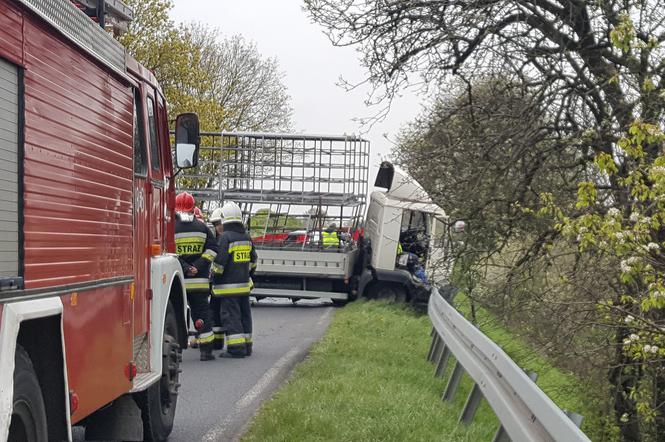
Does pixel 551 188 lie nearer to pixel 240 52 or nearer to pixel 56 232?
pixel 56 232

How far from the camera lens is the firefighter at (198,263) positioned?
12609mm

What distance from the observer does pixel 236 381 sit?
11125 mm

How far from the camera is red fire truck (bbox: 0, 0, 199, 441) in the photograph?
171 inches

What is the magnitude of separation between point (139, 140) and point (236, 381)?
4.49 m

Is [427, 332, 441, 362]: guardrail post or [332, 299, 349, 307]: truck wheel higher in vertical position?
[427, 332, 441, 362]: guardrail post

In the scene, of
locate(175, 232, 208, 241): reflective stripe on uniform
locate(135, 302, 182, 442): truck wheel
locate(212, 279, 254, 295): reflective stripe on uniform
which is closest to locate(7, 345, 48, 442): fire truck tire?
locate(135, 302, 182, 442): truck wheel

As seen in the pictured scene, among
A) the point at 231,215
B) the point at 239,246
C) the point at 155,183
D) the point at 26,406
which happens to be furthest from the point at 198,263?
the point at 26,406

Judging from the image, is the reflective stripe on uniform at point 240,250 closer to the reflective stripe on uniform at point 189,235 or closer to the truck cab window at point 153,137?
the reflective stripe on uniform at point 189,235

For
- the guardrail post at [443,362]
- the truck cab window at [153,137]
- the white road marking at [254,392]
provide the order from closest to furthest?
the truck cab window at [153,137] < the white road marking at [254,392] < the guardrail post at [443,362]

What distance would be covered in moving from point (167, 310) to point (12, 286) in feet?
12.3

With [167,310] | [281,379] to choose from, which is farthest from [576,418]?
[281,379]

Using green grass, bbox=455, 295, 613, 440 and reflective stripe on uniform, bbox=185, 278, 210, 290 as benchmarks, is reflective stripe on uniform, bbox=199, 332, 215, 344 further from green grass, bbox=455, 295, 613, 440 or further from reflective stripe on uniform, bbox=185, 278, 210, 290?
green grass, bbox=455, 295, 613, 440

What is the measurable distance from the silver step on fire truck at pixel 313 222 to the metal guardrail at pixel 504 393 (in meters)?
11.6

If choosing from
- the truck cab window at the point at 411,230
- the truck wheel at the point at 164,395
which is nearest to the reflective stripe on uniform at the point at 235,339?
the truck wheel at the point at 164,395
